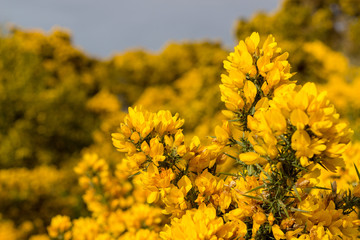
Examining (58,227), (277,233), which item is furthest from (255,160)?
(58,227)

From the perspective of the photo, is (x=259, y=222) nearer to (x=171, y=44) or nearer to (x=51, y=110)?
(x=51, y=110)

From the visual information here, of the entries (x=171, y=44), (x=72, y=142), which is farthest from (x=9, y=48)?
(x=171, y=44)

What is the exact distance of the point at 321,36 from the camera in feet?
68.4

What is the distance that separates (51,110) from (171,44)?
9.88 metres

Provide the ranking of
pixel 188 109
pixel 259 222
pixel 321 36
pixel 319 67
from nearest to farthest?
pixel 259 222, pixel 188 109, pixel 319 67, pixel 321 36

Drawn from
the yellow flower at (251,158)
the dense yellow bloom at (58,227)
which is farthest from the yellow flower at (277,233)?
the dense yellow bloom at (58,227)

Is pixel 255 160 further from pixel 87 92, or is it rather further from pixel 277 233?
pixel 87 92

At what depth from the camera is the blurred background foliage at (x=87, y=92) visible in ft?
29.2

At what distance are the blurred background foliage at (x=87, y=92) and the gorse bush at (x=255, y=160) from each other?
3574 millimetres

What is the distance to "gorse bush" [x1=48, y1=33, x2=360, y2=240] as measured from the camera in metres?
1.09

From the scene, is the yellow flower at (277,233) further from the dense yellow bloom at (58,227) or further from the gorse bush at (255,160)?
the dense yellow bloom at (58,227)

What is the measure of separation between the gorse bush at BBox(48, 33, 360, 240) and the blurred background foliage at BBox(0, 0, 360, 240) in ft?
11.7

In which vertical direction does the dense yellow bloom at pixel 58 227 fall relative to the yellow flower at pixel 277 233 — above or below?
above

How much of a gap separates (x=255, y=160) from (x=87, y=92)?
16.2m
